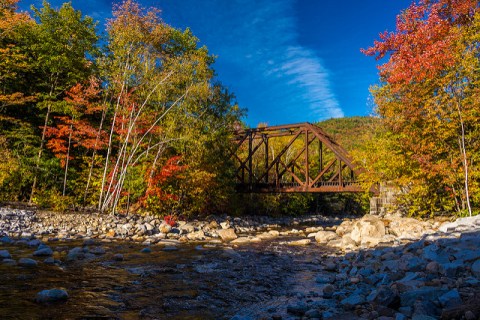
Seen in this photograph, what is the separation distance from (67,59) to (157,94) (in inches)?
311

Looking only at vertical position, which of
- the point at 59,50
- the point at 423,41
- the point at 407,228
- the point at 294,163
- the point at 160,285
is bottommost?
the point at 160,285

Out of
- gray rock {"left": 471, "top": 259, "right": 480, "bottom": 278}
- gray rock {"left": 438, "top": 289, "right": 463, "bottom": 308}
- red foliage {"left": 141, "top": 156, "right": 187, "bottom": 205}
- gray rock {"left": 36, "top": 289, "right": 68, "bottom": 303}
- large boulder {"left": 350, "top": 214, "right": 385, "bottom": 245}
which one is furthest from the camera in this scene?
red foliage {"left": 141, "top": 156, "right": 187, "bottom": 205}

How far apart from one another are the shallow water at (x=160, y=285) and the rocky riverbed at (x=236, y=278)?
17 mm

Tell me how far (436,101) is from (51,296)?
14.4 meters

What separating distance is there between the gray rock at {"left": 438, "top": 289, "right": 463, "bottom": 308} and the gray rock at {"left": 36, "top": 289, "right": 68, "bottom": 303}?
5.35 metres

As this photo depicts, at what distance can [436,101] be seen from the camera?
13.1 metres

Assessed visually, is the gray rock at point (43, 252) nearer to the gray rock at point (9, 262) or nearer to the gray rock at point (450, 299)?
the gray rock at point (9, 262)

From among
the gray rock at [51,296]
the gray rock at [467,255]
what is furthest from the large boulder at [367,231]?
the gray rock at [51,296]

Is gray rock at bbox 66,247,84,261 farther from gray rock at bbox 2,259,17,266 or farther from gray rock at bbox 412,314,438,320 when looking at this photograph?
gray rock at bbox 412,314,438,320

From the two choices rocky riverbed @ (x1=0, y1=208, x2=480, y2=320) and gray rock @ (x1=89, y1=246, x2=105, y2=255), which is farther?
gray rock @ (x1=89, y1=246, x2=105, y2=255)

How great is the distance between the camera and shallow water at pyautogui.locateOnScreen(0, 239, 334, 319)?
4.64 metres

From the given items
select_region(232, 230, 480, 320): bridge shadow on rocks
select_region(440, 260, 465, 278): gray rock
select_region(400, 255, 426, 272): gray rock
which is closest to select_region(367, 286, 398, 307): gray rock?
select_region(232, 230, 480, 320): bridge shadow on rocks

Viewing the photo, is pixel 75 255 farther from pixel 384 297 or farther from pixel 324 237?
pixel 324 237

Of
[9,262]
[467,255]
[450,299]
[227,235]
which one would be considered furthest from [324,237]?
[9,262]
